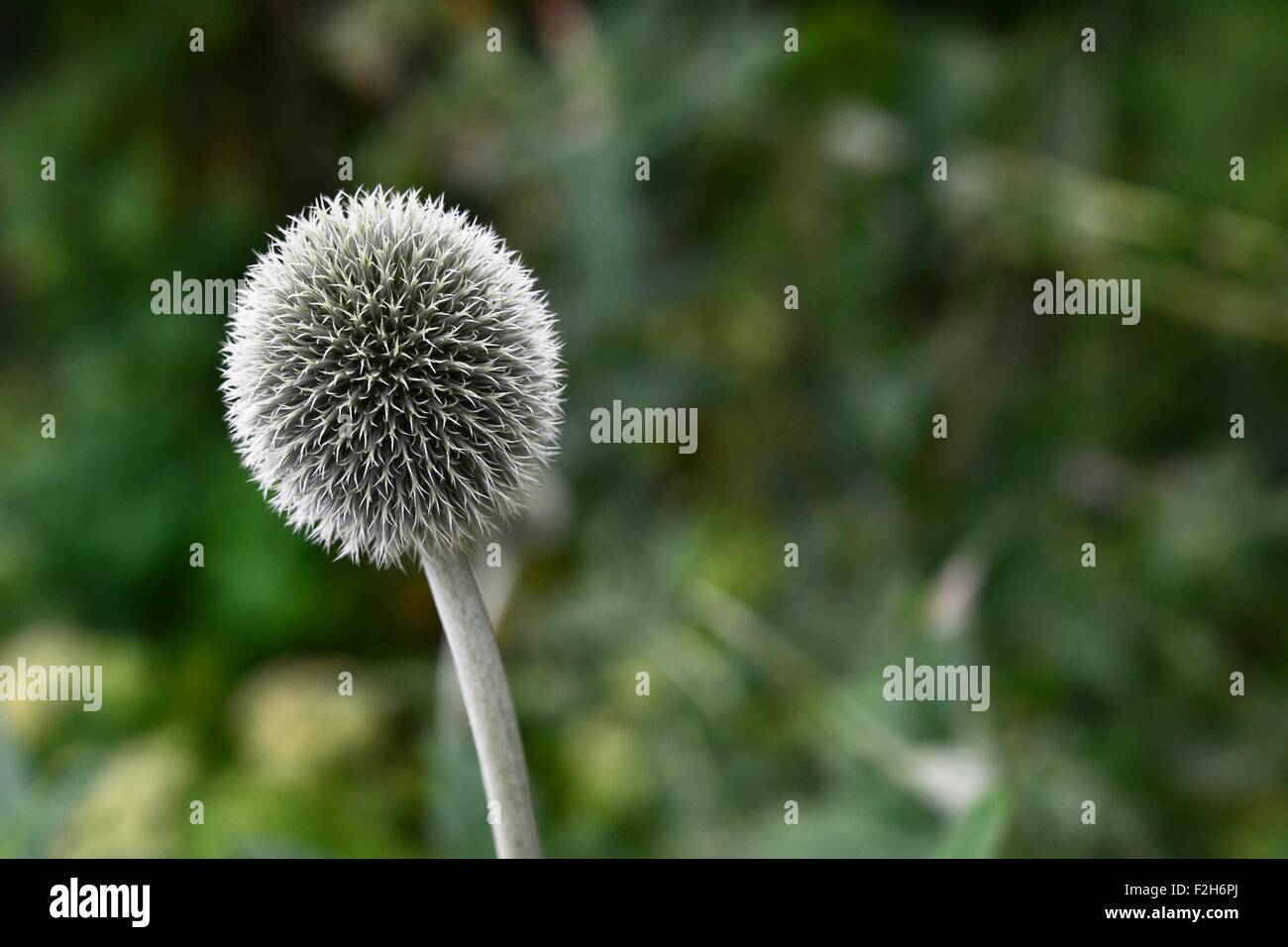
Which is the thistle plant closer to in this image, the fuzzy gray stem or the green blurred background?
the fuzzy gray stem

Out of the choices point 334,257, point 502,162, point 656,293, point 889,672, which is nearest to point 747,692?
point 889,672

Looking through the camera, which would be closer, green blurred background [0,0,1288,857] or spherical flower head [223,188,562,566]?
spherical flower head [223,188,562,566]

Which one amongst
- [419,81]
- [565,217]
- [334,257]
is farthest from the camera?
[419,81]

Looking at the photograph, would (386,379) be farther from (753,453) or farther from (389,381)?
(753,453)

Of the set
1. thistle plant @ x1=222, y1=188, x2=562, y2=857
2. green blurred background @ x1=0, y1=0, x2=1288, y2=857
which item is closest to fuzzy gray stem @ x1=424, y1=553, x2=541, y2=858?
thistle plant @ x1=222, y1=188, x2=562, y2=857

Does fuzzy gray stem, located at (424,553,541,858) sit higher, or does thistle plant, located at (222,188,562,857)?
thistle plant, located at (222,188,562,857)

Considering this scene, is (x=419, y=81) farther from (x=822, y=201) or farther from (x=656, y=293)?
(x=822, y=201)
